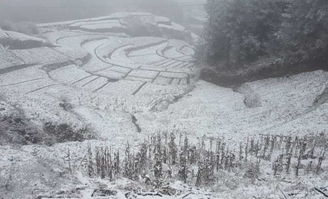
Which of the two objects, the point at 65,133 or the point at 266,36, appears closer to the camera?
the point at 65,133

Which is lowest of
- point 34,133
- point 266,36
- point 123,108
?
point 34,133

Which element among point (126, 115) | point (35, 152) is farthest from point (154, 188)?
point (126, 115)

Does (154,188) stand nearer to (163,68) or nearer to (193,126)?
(193,126)

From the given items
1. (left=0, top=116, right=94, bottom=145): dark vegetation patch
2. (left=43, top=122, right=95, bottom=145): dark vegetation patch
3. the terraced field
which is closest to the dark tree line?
the terraced field

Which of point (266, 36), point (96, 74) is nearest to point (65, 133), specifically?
point (96, 74)

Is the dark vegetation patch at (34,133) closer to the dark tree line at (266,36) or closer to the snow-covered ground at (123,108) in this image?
the snow-covered ground at (123,108)

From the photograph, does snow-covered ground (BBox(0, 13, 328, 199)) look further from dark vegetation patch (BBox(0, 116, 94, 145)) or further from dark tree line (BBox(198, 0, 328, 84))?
dark tree line (BBox(198, 0, 328, 84))

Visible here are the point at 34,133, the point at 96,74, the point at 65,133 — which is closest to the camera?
the point at 34,133

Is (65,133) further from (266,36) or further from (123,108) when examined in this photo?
(266,36)
